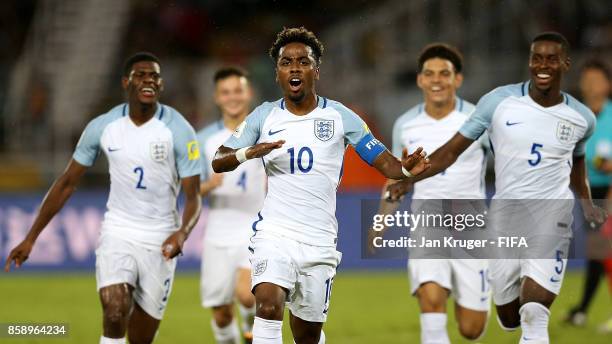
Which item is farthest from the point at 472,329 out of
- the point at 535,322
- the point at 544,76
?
the point at 544,76

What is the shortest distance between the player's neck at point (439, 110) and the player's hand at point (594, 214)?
1468 mm

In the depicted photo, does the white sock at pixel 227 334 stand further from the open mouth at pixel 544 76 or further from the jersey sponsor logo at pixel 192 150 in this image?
the open mouth at pixel 544 76

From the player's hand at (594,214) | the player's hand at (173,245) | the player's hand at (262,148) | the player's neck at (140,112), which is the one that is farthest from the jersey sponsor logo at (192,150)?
the player's hand at (594,214)

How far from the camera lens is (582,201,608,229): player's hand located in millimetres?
8180

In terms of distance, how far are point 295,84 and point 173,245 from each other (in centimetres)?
165

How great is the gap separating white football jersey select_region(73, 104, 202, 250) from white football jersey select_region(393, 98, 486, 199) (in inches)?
74.3

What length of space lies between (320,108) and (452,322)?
5451 millimetres

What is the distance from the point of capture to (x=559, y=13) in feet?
54.9

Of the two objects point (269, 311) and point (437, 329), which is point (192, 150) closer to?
point (269, 311)

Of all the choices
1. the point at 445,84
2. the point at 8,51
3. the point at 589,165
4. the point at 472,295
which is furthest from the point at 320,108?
the point at 8,51

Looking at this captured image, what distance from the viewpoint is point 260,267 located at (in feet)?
22.8

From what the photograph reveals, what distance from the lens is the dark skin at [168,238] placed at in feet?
25.8

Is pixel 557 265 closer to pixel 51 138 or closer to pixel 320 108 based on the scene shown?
pixel 320 108

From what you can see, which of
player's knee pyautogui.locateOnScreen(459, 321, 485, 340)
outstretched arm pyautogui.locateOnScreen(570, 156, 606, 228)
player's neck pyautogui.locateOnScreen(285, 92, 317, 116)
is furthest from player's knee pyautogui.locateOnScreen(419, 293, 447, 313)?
player's neck pyautogui.locateOnScreen(285, 92, 317, 116)
